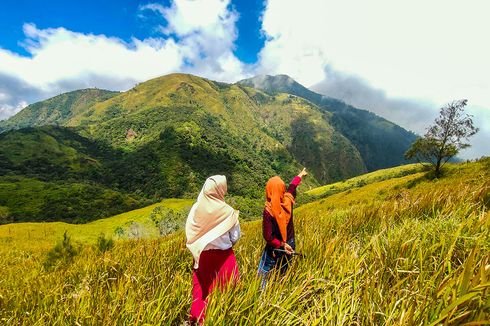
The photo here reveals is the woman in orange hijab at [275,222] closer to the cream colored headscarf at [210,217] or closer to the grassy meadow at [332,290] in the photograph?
the grassy meadow at [332,290]

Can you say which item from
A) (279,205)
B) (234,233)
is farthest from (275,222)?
(234,233)

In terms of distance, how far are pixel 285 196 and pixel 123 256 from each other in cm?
313

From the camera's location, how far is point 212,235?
4.84 metres

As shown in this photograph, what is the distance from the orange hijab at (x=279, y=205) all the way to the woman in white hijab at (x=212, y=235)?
3.36 ft

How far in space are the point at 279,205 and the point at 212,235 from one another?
149 cm

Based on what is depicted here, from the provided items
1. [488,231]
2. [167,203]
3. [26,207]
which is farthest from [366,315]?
[26,207]

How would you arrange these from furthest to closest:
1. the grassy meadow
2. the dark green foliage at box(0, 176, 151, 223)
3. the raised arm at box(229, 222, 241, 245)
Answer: the dark green foliage at box(0, 176, 151, 223) < the raised arm at box(229, 222, 241, 245) < the grassy meadow

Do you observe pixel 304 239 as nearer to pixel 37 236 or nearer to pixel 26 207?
pixel 37 236

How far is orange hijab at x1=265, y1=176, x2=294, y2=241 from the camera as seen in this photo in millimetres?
5758

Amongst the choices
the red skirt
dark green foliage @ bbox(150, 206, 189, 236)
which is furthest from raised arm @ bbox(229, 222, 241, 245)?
dark green foliage @ bbox(150, 206, 189, 236)

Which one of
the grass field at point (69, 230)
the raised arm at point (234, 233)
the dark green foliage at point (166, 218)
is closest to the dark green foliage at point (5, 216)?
the grass field at point (69, 230)

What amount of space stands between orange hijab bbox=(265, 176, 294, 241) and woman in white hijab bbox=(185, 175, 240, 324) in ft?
3.36

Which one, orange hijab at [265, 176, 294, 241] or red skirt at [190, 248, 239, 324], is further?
orange hijab at [265, 176, 294, 241]

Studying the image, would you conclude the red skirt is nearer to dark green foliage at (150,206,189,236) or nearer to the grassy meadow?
the grassy meadow
